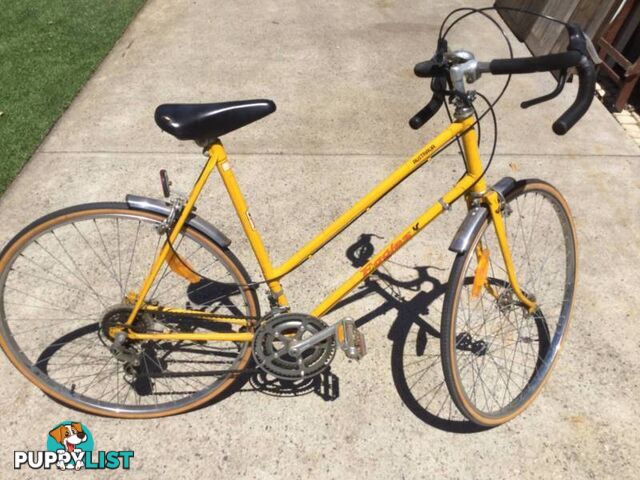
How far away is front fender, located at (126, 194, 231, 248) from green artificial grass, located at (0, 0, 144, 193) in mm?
2137

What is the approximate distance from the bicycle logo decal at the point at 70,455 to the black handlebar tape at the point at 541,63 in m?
2.27

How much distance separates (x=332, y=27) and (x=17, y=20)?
3.36 meters

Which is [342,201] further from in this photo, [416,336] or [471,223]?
[471,223]

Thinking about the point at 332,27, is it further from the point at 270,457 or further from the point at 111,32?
the point at 270,457

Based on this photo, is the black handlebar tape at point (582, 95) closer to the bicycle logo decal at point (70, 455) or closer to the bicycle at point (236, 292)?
the bicycle at point (236, 292)

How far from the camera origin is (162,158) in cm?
399

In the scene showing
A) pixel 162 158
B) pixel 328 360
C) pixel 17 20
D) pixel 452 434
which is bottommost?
pixel 17 20

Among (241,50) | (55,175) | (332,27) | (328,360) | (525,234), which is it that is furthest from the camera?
(332,27)

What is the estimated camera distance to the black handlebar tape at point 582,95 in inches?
67.6

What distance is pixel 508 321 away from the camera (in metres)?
2.92

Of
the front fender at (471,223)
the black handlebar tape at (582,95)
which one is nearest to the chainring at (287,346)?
the front fender at (471,223)

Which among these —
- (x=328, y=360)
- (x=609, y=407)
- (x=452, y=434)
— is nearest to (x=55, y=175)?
(x=328, y=360)

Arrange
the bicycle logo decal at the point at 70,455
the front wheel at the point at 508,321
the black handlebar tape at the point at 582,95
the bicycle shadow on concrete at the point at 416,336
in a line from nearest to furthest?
Result: the black handlebar tape at the point at 582,95
the front wheel at the point at 508,321
the bicycle logo decal at the point at 70,455
the bicycle shadow on concrete at the point at 416,336

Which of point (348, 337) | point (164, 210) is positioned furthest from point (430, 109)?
point (164, 210)
